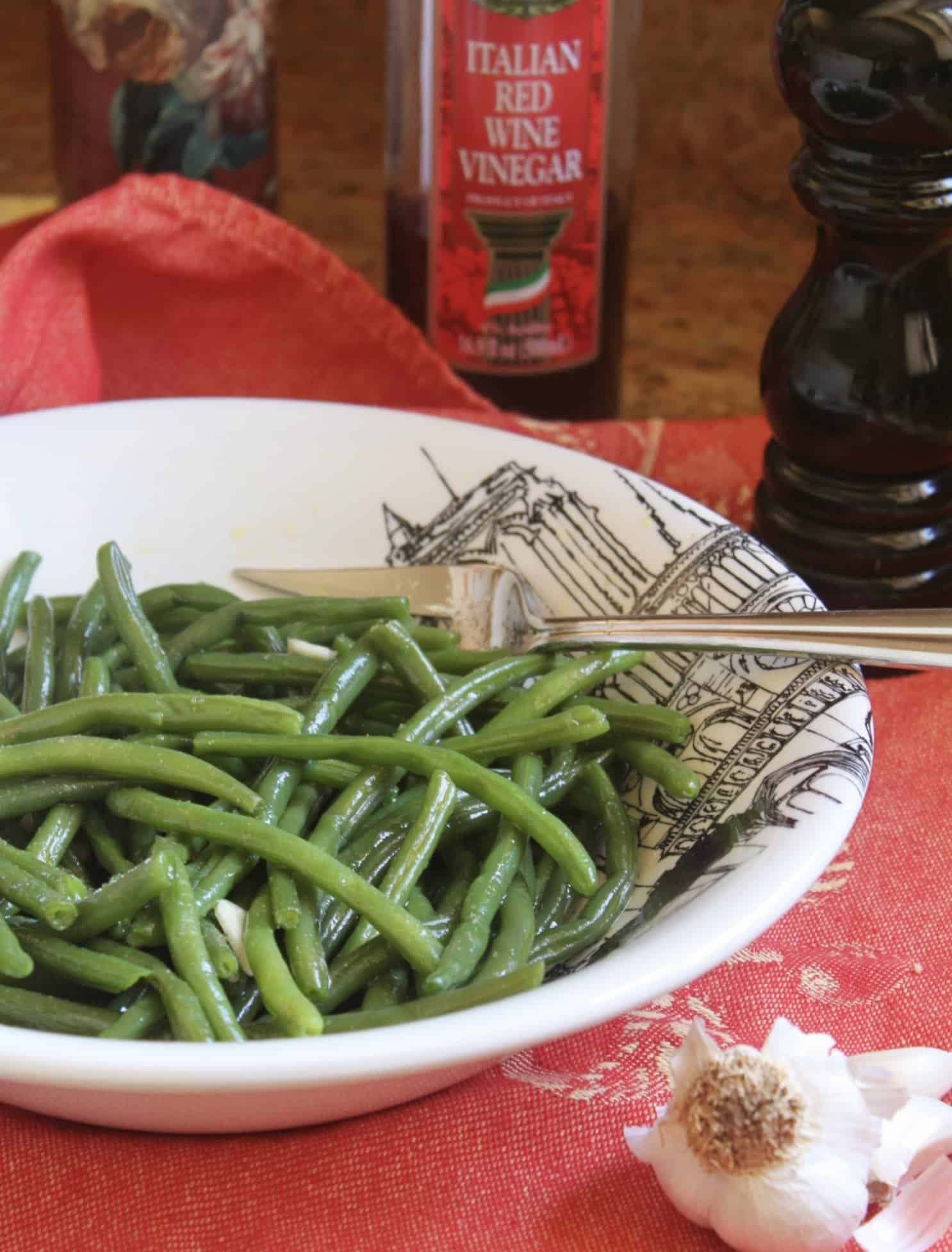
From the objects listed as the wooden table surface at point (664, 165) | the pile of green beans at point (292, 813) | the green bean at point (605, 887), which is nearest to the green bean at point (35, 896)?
the pile of green beans at point (292, 813)

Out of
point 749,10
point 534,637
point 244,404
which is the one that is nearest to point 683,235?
point 749,10

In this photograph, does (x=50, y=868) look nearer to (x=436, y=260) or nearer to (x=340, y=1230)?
(x=340, y=1230)

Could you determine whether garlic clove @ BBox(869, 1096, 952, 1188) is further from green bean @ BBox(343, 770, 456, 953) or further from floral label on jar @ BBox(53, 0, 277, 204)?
floral label on jar @ BBox(53, 0, 277, 204)

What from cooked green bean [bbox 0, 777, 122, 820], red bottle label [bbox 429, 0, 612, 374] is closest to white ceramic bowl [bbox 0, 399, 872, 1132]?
cooked green bean [bbox 0, 777, 122, 820]

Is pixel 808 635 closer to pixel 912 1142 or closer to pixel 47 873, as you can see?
pixel 912 1142

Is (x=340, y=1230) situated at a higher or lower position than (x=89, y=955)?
lower

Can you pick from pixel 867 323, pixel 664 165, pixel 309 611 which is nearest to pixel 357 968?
pixel 309 611

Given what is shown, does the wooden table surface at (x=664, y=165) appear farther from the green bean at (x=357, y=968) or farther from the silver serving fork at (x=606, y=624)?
the green bean at (x=357, y=968)
